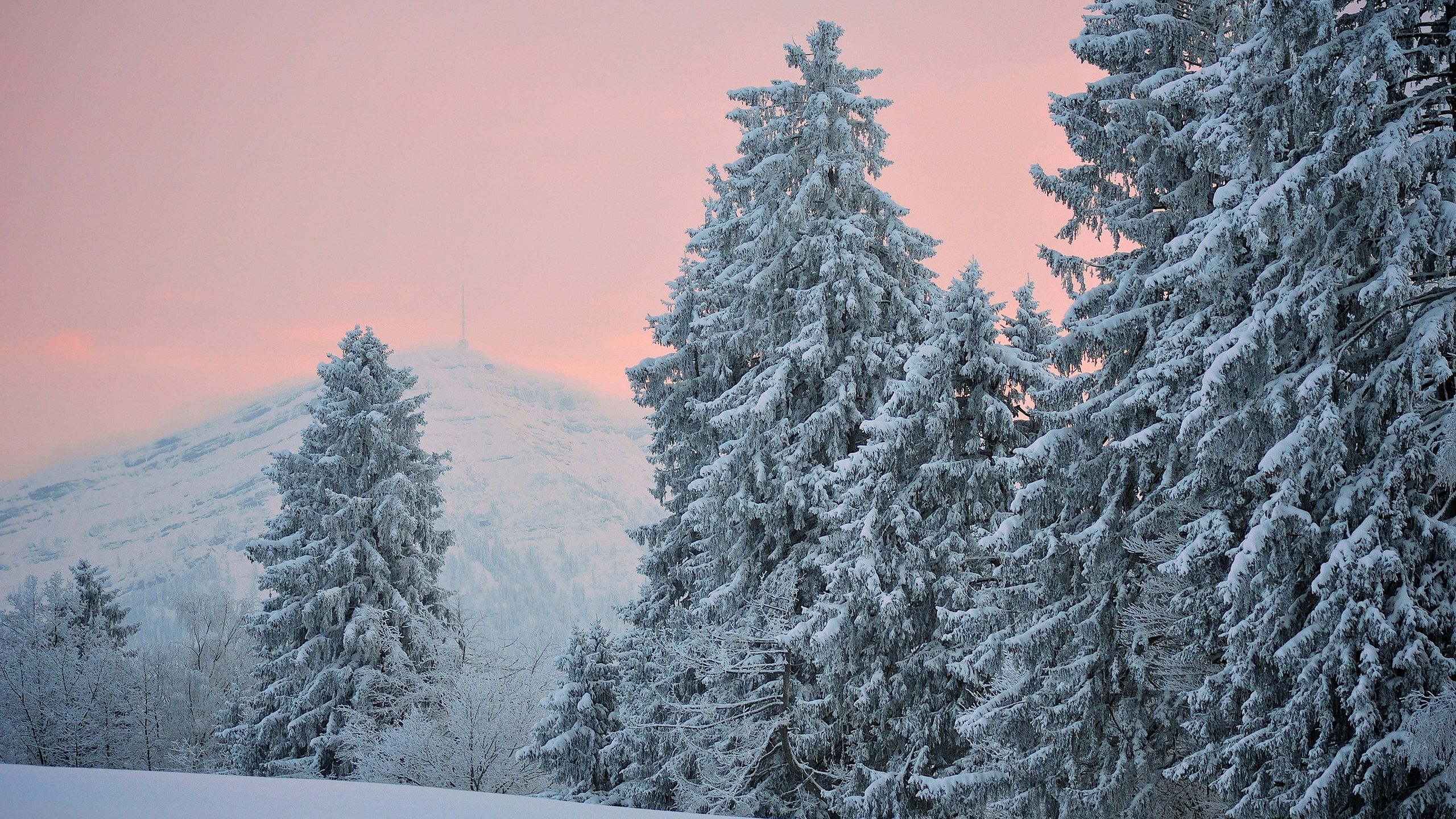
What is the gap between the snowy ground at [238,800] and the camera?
455 centimetres

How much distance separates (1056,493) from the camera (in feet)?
38.2

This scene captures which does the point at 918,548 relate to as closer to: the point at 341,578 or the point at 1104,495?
the point at 1104,495

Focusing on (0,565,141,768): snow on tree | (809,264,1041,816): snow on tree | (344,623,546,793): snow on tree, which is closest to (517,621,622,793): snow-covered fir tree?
(344,623,546,793): snow on tree

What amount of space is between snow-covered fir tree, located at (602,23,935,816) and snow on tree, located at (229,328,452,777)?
853 cm

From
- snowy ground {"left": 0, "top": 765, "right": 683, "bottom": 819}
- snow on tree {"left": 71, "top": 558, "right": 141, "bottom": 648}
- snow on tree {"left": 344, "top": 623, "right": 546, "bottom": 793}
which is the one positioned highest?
snow on tree {"left": 71, "top": 558, "right": 141, "bottom": 648}

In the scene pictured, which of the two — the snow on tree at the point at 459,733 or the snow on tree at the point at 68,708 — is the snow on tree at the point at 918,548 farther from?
the snow on tree at the point at 68,708

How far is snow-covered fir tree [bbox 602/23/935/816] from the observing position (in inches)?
551

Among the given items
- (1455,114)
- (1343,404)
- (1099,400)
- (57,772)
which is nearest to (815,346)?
(1099,400)

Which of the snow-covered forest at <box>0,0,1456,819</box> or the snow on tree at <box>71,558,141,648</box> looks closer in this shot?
the snow-covered forest at <box>0,0,1456,819</box>

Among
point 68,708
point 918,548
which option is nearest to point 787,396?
point 918,548

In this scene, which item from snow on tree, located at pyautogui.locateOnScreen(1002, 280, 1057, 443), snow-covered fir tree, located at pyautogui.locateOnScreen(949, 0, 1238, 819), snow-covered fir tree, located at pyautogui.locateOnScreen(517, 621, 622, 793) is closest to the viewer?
snow-covered fir tree, located at pyautogui.locateOnScreen(949, 0, 1238, 819)

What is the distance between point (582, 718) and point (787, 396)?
9538 millimetres

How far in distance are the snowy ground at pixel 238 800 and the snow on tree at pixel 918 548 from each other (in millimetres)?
8034

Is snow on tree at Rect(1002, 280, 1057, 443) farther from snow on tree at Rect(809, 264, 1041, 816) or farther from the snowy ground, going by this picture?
the snowy ground
